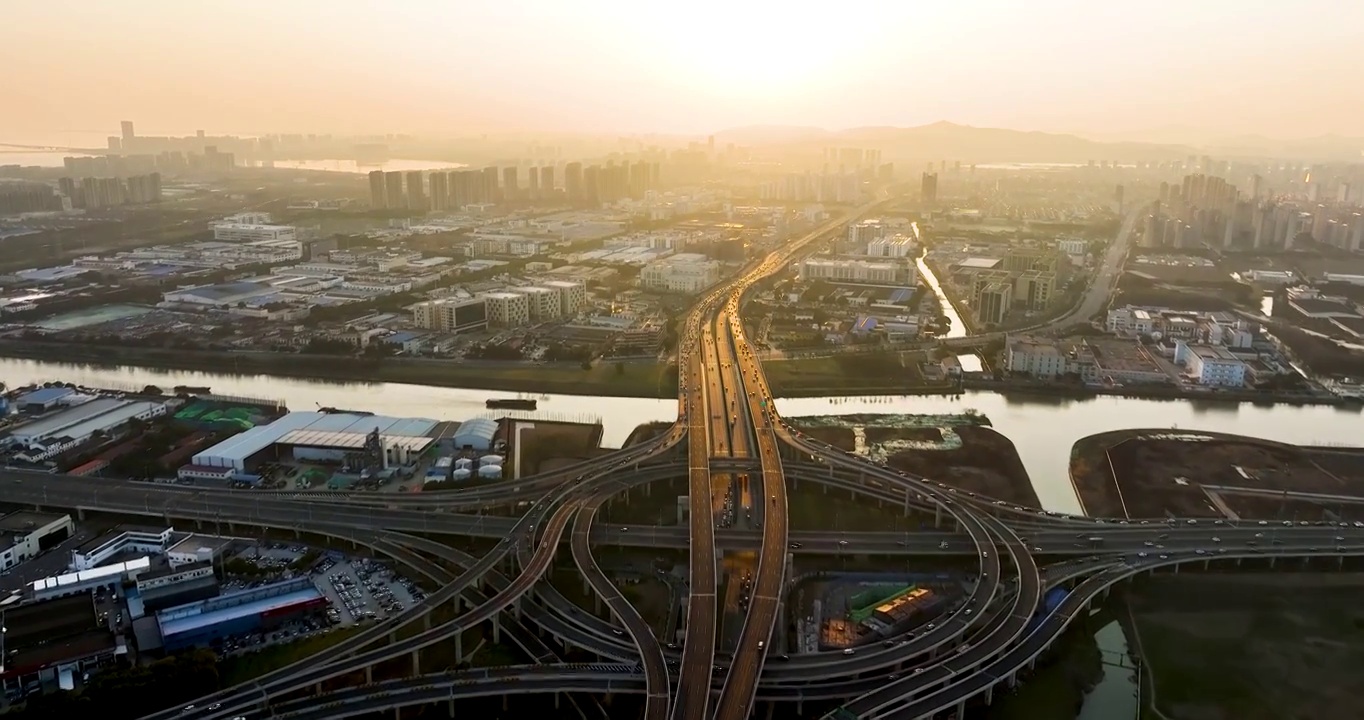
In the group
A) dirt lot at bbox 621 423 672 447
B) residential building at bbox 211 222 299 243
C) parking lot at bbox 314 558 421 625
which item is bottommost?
parking lot at bbox 314 558 421 625

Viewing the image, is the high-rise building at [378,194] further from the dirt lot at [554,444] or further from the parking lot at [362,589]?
the parking lot at [362,589]

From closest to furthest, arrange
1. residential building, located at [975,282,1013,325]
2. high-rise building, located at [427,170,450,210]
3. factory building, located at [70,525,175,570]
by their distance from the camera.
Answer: factory building, located at [70,525,175,570], residential building, located at [975,282,1013,325], high-rise building, located at [427,170,450,210]

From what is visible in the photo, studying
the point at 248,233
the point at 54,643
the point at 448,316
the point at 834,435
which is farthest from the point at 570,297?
the point at 248,233

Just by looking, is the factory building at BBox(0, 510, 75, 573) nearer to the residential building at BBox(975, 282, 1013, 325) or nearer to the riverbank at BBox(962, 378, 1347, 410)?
the riverbank at BBox(962, 378, 1347, 410)

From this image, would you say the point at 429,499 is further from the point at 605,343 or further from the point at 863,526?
the point at 605,343

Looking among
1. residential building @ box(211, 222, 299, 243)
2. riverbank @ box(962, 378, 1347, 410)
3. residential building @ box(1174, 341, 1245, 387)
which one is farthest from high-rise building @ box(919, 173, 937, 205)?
riverbank @ box(962, 378, 1347, 410)

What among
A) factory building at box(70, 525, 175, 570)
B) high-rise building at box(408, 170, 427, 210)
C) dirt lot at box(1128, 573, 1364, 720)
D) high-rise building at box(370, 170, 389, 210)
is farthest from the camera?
high-rise building at box(408, 170, 427, 210)

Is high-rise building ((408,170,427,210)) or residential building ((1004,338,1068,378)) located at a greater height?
high-rise building ((408,170,427,210))

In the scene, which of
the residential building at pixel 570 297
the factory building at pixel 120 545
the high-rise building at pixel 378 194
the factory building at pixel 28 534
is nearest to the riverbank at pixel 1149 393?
the residential building at pixel 570 297
